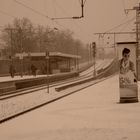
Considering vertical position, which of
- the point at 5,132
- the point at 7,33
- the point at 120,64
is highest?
the point at 7,33

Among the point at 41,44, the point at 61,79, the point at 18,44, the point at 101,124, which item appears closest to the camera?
the point at 101,124

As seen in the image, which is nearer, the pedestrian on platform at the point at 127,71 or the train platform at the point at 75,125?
the train platform at the point at 75,125

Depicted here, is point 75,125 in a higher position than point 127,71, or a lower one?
lower

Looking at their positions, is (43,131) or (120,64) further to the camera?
(120,64)

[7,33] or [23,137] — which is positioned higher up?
[7,33]

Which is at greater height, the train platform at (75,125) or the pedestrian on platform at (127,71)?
the pedestrian on platform at (127,71)

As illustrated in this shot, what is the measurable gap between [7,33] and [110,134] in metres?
92.7

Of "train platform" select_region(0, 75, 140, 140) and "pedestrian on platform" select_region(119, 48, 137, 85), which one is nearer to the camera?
"train platform" select_region(0, 75, 140, 140)

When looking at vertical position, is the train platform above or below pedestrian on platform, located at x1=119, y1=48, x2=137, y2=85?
below

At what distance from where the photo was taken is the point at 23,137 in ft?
36.3

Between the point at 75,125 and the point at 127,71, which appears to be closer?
the point at 75,125

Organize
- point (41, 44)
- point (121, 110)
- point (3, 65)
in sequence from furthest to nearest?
point (41, 44)
point (3, 65)
point (121, 110)

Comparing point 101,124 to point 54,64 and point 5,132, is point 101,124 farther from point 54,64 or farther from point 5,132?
point 54,64

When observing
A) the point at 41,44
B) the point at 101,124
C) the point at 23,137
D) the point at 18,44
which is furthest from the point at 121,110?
the point at 41,44
